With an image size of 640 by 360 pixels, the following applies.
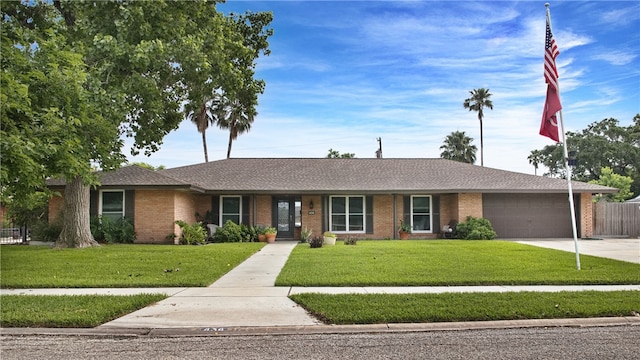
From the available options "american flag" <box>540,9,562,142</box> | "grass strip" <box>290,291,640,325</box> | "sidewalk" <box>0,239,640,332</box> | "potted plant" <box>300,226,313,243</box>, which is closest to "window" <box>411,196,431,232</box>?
"potted plant" <box>300,226,313,243</box>

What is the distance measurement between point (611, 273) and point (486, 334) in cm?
619

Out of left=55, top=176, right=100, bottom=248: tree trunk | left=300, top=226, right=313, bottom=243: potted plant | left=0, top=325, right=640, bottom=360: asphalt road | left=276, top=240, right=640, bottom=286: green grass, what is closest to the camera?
left=0, top=325, right=640, bottom=360: asphalt road

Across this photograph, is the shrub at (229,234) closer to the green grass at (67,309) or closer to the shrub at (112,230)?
the shrub at (112,230)

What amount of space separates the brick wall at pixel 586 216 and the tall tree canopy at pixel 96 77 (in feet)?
52.7

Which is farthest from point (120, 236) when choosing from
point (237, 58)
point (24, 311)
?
point (24, 311)

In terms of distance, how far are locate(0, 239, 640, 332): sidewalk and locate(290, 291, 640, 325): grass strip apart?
0.42 meters

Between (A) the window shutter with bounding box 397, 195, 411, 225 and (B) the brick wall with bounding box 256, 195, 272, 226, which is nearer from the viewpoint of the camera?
(B) the brick wall with bounding box 256, 195, 272, 226

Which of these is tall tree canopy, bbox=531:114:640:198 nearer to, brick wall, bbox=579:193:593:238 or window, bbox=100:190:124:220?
brick wall, bbox=579:193:593:238

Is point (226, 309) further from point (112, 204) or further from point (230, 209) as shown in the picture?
point (230, 209)

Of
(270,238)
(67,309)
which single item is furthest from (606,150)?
(67,309)

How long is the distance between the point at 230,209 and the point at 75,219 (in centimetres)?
731

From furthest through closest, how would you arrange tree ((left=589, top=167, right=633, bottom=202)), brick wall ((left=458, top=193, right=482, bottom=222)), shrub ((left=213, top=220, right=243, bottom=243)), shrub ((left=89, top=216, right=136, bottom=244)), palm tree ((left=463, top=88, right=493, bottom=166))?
palm tree ((left=463, top=88, right=493, bottom=166)), tree ((left=589, top=167, right=633, bottom=202)), brick wall ((left=458, top=193, right=482, bottom=222)), shrub ((left=213, top=220, right=243, bottom=243)), shrub ((left=89, top=216, right=136, bottom=244))

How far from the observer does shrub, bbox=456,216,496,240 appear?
70.3ft

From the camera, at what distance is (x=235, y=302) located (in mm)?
8023
